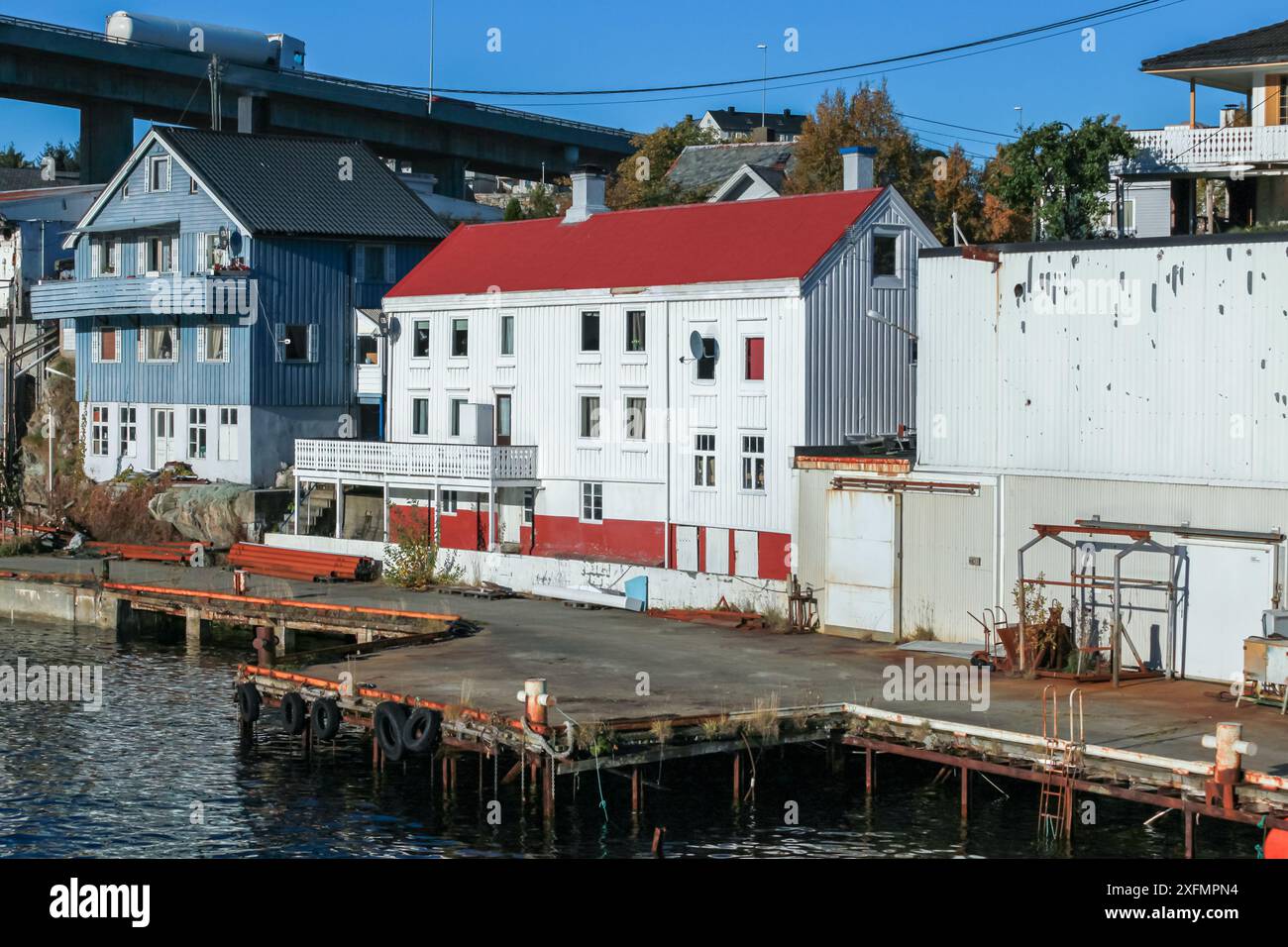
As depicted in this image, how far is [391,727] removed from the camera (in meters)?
29.7

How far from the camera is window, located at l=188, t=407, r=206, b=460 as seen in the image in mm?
60375

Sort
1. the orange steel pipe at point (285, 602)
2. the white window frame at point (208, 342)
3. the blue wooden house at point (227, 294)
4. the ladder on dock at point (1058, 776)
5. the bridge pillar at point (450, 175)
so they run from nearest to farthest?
the ladder on dock at point (1058, 776) < the orange steel pipe at point (285, 602) < the blue wooden house at point (227, 294) < the white window frame at point (208, 342) < the bridge pillar at point (450, 175)

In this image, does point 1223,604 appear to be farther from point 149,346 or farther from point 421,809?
point 149,346

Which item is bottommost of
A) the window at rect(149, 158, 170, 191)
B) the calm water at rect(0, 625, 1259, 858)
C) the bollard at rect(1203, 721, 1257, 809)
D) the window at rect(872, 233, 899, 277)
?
the calm water at rect(0, 625, 1259, 858)

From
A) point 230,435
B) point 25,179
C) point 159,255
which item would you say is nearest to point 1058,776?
point 230,435

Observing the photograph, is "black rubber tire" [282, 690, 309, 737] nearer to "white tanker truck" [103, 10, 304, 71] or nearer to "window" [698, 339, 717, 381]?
"window" [698, 339, 717, 381]

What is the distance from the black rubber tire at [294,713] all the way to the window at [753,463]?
15.2 metres

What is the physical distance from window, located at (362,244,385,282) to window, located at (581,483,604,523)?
17.4 meters

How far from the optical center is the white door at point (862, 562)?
37.3 meters

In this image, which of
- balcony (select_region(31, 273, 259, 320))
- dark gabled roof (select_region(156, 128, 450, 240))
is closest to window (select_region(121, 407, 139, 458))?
balcony (select_region(31, 273, 259, 320))

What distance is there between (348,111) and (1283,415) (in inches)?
2894

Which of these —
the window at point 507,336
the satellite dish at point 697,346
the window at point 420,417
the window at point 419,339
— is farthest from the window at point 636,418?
the window at point 419,339

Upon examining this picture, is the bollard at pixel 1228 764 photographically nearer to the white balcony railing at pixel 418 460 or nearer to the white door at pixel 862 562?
the white door at pixel 862 562
